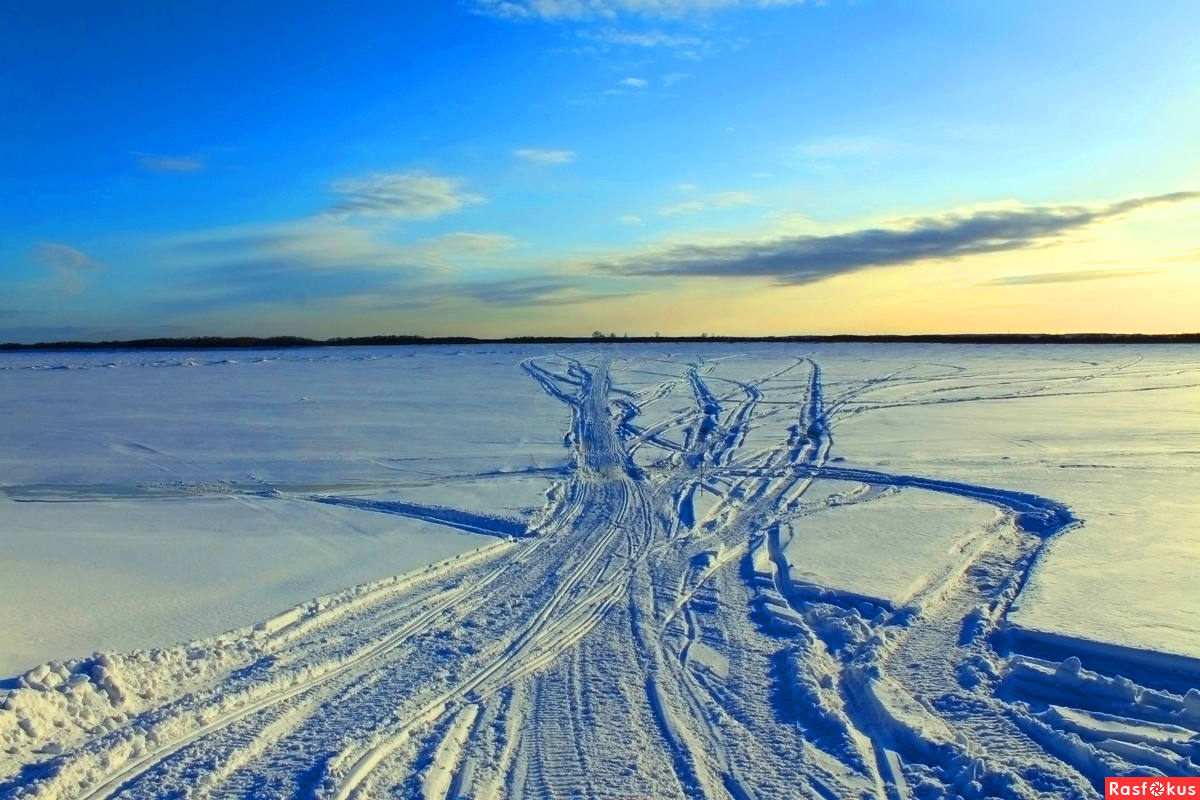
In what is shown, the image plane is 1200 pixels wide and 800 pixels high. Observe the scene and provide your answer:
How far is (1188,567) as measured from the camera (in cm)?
692

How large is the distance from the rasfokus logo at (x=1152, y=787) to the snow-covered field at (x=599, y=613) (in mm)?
91

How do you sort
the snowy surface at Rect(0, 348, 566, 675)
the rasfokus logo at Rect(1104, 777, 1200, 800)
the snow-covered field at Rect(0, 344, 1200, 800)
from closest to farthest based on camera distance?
the rasfokus logo at Rect(1104, 777, 1200, 800)
the snow-covered field at Rect(0, 344, 1200, 800)
the snowy surface at Rect(0, 348, 566, 675)

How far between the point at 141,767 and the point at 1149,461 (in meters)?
12.8

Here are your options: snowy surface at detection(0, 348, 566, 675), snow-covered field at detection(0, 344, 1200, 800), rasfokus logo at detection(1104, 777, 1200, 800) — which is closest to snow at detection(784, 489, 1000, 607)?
snow-covered field at detection(0, 344, 1200, 800)

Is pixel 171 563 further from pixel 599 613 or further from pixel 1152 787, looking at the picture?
pixel 1152 787

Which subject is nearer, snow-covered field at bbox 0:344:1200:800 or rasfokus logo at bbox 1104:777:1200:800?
rasfokus logo at bbox 1104:777:1200:800

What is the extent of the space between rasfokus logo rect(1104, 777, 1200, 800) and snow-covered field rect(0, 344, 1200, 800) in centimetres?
9

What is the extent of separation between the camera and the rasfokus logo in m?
3.83

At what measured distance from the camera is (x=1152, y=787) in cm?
388

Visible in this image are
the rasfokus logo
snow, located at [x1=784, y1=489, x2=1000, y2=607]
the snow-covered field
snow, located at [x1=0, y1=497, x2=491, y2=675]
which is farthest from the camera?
snow, located at [x1=784, y1=489, x2=1000, y2=607]

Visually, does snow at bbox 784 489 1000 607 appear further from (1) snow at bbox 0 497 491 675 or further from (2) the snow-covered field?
(1) snow at bbox 0 497 491 675

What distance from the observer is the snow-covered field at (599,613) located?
4145mm

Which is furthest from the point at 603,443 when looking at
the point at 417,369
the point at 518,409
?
the point at 417,369

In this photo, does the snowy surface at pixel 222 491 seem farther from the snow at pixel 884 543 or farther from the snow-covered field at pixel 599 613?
the snow at pixel 884 543
